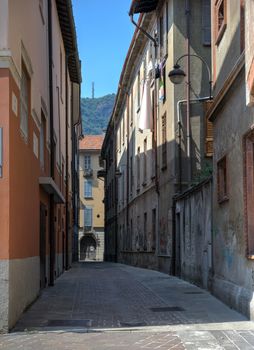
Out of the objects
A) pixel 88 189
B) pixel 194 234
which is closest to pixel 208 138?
pixel 194 234

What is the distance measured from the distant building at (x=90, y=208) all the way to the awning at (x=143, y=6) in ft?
A: 161

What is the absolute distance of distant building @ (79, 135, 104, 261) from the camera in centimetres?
7344

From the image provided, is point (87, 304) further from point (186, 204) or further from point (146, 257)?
point (146, 257)

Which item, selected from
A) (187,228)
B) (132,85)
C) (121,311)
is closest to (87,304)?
(121,311)

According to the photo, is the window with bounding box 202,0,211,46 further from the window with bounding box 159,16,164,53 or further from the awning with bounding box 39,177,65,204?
the awning with bounding box 39,177,65,204

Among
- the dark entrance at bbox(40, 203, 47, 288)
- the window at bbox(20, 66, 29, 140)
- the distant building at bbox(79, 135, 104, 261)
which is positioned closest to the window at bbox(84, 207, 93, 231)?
the distant building at bbox(79, 135, 104, 261)

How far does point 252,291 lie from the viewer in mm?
9641

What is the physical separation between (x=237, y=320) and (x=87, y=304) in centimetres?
365

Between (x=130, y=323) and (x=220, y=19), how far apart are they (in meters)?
6.85

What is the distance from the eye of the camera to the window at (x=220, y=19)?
40.1ft

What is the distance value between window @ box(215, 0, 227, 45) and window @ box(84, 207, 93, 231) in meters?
61.0

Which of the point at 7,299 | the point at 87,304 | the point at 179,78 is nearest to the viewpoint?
the point at 7,299

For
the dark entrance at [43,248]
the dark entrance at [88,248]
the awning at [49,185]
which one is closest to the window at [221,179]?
the awning at [49,185]

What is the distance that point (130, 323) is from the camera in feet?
31.9
